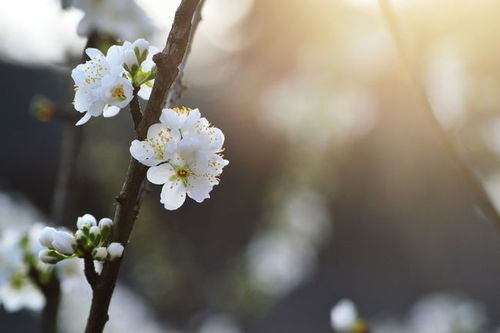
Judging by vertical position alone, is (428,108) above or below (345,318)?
above

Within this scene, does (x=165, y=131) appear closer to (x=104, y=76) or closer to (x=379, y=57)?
(x=104, y=76)

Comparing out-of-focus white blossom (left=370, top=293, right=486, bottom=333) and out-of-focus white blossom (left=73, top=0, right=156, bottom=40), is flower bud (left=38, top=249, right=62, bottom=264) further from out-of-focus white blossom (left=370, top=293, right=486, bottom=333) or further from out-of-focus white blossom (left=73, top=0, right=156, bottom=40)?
out-of-focus white blossom (left=370, top=293, right=486, bottom=333)

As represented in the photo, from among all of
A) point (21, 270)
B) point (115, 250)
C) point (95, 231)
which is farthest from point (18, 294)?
point (115, 250)

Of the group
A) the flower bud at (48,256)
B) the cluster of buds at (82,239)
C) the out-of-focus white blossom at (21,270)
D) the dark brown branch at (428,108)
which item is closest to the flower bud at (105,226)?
the cluster of buds at (82,239)

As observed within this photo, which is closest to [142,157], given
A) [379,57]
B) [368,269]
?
[379,57]

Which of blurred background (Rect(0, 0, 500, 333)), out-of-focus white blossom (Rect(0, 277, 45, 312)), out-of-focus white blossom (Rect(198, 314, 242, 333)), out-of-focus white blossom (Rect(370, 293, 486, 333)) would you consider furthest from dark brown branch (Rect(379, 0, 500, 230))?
out-of-focus white blossom (Rect(198, 314, 242, 333))

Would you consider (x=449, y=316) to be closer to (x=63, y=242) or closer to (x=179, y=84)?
(x=179, y=84)

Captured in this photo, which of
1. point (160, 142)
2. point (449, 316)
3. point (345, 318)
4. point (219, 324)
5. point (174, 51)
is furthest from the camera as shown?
point (219, 324)
